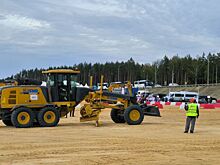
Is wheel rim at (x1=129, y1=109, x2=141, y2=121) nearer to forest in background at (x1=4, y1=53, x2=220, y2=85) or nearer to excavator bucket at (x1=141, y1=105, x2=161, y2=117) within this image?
excavator bucket at (x1=141, y1=105, x2=161, y2=117)

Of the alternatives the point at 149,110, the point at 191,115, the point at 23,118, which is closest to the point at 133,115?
the point at 149,110

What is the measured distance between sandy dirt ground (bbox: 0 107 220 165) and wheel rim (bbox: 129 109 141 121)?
295 cm

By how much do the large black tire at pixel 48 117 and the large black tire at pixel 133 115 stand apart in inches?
132

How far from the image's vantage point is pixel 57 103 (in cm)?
2041

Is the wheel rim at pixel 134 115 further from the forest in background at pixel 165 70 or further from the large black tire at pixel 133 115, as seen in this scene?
the forest in background at pixel 165 70

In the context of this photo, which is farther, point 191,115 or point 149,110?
point 149,110

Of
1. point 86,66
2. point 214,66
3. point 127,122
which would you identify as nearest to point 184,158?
point 127,122

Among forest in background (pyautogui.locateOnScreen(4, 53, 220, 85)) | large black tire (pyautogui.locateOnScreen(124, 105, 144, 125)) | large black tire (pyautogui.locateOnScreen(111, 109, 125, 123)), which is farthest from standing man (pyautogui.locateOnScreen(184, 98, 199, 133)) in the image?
forest in background (pyautogui.locateOnScreen(4, 53, 220, 85))

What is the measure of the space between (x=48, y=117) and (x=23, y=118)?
1.12 meters

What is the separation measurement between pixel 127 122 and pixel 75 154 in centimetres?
947

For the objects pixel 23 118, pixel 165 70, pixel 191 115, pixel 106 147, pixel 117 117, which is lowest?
pixel 106 147

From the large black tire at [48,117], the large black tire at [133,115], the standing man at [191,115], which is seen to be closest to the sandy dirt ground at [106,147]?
the standing man at [191,115]

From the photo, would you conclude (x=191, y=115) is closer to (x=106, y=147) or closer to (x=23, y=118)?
(x=106, y=147)

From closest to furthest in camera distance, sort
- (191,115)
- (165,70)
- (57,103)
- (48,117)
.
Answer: (191,115)
(48,117)
(57,103)
(165,70)
